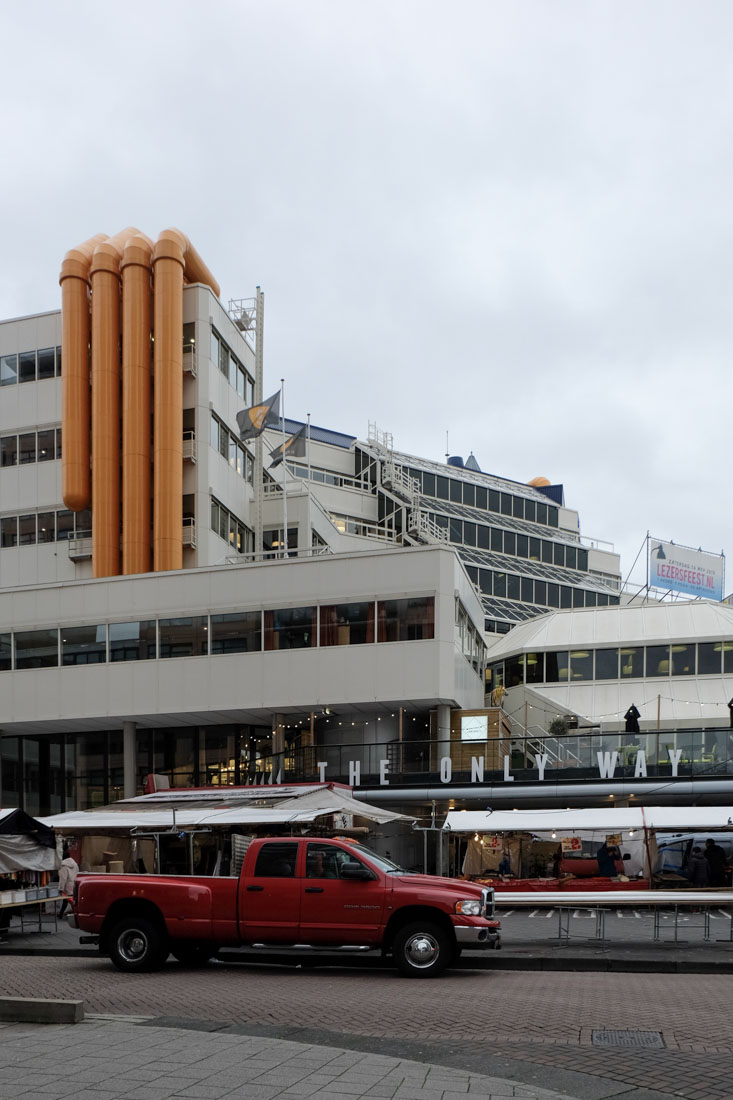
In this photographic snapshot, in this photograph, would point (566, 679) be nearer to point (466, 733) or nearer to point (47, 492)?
point (466, 733)

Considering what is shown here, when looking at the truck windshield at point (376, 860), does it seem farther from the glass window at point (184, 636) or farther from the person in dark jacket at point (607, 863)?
the glass window at point (184, 636)

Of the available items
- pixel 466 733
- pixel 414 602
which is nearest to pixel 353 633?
pixel 414 602

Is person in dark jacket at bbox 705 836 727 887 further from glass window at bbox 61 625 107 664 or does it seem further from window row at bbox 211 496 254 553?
window row at bbox 211 496 254 553

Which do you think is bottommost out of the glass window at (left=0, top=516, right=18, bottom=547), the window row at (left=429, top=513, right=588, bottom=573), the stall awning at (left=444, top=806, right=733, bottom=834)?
the stall awning at (left=444, top=806, right=733, bottom=834)

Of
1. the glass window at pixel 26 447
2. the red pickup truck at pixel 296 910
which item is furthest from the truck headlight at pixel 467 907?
the glass window at pixel 26 447

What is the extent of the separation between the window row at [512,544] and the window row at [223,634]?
140ft

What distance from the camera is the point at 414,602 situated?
1409 inches

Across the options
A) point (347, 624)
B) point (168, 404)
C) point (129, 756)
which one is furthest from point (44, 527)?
point (347, 624)

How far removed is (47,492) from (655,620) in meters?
27.8

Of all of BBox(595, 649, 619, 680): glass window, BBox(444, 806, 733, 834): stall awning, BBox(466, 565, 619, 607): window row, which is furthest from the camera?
BBox(466, 565, 619, 607): window row

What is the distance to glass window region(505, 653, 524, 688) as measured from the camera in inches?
2133

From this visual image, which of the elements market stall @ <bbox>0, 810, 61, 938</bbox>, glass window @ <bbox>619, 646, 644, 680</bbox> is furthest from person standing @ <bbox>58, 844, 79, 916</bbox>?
glass window @ <bbox>619, 646, 644, 680</bbox>

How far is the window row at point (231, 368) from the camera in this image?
1864 inches

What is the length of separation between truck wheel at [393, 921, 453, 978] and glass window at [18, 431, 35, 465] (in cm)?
3638
